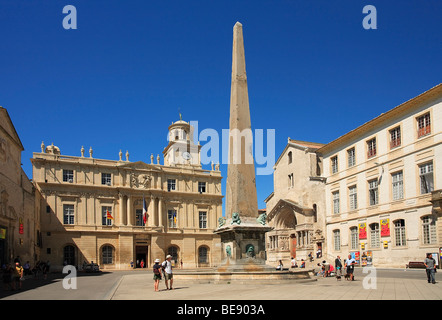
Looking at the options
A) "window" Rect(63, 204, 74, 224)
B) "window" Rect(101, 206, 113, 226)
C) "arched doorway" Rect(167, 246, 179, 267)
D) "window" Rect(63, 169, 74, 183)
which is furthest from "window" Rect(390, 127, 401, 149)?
"window" Rect(63, 204, 74, 224)

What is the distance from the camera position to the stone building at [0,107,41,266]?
30.7 meters

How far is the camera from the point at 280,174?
5097 centimetres

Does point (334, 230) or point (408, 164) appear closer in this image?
point (408, 164)

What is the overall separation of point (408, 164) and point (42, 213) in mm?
34627

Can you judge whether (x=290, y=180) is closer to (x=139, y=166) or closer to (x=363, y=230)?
(x=363, y=230)

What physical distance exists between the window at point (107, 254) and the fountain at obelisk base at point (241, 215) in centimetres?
3149

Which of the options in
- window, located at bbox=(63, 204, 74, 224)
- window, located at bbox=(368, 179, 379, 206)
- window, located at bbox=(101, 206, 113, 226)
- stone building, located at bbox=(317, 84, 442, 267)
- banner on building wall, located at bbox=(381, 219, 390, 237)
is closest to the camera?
stone building, located at bbox=(317, 84, 442, 267)

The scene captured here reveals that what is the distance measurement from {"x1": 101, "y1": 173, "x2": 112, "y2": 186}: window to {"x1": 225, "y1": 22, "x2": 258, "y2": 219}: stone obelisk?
34176mm

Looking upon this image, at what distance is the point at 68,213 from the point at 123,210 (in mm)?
5756

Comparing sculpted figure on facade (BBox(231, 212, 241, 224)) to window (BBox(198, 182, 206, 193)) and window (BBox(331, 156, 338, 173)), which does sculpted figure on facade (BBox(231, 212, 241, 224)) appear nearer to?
window (BBox(331, 156, 338, 173))

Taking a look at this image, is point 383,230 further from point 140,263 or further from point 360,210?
point 140,263
